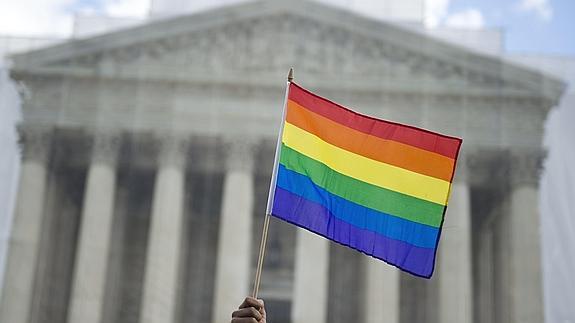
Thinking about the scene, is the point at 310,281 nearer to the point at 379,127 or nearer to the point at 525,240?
the point at 525,240

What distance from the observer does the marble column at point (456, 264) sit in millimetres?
27484

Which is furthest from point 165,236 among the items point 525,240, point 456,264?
point 525,240

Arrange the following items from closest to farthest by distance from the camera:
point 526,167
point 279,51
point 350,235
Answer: point 350,235, point 526,167, point 279,51

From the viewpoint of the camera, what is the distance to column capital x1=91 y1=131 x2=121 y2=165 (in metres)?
28.9

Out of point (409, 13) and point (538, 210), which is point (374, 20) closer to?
point (409, 13)

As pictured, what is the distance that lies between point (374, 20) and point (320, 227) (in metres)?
20.6

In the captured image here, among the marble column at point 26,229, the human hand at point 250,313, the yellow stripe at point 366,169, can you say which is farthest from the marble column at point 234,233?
the human hand at point 250,313

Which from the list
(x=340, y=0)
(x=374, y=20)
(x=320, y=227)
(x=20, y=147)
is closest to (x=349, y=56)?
(x=374, y=20)

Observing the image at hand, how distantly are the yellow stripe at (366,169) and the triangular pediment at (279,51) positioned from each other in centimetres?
2002

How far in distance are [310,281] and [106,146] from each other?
6.55 m

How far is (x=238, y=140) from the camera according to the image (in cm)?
2891

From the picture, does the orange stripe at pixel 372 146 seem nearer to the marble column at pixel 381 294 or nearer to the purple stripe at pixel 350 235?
the purple stripe at pixel 350 235

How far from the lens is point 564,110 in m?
28.8

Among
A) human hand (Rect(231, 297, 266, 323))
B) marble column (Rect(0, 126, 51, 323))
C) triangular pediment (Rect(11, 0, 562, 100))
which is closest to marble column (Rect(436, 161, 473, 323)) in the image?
triangular pediment (Rect(11, 0, 562, 100))
